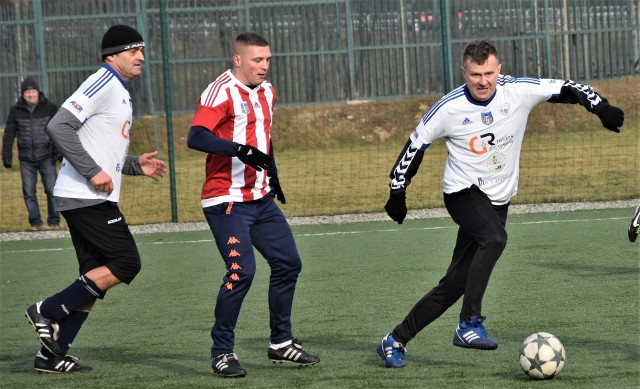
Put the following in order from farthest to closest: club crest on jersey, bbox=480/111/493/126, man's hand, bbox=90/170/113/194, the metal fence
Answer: the metal fence, man's hand, bbox=90/170/113/194, club crest on jersey, bbox=480/111/493/126

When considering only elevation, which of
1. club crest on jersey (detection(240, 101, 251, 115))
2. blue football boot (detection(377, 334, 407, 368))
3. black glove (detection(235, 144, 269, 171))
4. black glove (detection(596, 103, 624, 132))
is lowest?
blue football boot (detection(377, 334, 407, 368))

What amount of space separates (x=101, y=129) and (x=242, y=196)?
2.84 ft

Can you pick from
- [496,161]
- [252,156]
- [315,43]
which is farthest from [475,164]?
[315,43]

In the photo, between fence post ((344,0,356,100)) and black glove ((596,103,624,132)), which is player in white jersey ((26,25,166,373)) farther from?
fence post ((344,0,356,100))

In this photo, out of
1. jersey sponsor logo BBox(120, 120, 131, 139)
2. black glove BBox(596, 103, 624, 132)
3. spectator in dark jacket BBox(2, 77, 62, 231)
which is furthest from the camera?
spectator in dark jacket BBox(2, 77, 62, 231)

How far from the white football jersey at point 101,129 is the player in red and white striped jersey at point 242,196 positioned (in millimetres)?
458

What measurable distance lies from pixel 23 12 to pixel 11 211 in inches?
182

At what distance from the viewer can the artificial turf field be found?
648 cm

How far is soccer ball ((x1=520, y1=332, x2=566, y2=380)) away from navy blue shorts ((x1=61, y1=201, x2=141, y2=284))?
7.42 ft

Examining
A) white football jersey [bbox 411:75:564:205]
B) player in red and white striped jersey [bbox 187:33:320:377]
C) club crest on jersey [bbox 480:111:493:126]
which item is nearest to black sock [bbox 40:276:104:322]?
player in red and white striped jersey [bbox 187:33:320:377]

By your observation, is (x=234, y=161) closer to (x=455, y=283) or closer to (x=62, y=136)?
(x=62, y=136)

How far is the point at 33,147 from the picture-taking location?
14.8 meters

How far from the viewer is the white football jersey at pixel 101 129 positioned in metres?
6.71

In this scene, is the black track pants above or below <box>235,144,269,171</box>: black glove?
below
